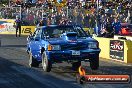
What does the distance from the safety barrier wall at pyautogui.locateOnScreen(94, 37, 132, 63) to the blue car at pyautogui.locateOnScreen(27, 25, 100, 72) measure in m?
3.64

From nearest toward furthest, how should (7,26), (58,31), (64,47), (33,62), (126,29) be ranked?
(64,47) → (58,31) → (33,62) → (126,29) → (7,26)

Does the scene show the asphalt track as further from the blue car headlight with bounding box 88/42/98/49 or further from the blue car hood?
the blue car hood

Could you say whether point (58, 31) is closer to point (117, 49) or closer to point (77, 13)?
point (117, 49)

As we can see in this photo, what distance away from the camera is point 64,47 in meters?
13.1

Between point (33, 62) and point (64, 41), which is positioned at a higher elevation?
point (64, 41)

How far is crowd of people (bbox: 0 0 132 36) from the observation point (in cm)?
3594

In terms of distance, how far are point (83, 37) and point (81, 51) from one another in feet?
2.95

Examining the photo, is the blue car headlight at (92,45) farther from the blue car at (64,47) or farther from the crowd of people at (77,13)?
the crowd of people at (77,13)

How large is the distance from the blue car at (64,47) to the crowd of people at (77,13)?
19876 millimetres

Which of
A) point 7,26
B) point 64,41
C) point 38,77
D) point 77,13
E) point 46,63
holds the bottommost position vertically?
point 38,77

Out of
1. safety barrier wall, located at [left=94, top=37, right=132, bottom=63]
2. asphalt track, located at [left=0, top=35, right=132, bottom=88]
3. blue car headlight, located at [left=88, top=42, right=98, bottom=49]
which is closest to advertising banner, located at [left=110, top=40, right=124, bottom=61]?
safety barrier wall, located at [left=94, top=37, right=132, bottom=63]

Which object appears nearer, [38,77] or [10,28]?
[38,77]

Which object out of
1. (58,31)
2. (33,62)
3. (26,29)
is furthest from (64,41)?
(26,29)

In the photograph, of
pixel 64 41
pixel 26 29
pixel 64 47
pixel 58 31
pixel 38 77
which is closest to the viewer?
pixel 38 77
